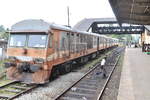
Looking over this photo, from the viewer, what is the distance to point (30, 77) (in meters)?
9.19

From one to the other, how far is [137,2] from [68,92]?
29.3ft

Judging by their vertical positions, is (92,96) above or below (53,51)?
below

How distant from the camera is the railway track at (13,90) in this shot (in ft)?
24.7

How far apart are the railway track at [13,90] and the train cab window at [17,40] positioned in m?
1.83

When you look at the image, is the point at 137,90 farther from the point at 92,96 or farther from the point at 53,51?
the point at 53,51

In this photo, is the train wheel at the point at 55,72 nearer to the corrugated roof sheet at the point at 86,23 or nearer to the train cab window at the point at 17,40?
the train cab window at the point at 17,40

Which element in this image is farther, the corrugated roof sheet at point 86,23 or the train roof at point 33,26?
the corrugated roof sheet at point 86,23

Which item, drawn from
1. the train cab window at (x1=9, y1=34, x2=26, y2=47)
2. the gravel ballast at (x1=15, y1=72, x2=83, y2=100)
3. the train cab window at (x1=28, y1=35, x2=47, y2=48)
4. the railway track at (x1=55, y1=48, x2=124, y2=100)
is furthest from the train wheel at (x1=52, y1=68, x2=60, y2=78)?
the train cab window at (x1=9, y1=34, x2=26, y2=47)

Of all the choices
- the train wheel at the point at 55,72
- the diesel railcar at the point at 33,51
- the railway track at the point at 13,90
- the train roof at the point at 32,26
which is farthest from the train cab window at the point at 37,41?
the railway track at the point at 13,90

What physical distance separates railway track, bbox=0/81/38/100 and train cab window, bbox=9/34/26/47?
1.83 metres

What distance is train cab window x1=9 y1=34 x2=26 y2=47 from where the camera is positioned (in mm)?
9730

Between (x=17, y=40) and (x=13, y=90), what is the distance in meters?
2.63

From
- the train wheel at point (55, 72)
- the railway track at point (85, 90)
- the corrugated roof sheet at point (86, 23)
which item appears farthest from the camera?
the corrugated roof sheet at point (86, 23)

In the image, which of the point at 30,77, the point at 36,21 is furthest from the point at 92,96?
the point at 36,21
